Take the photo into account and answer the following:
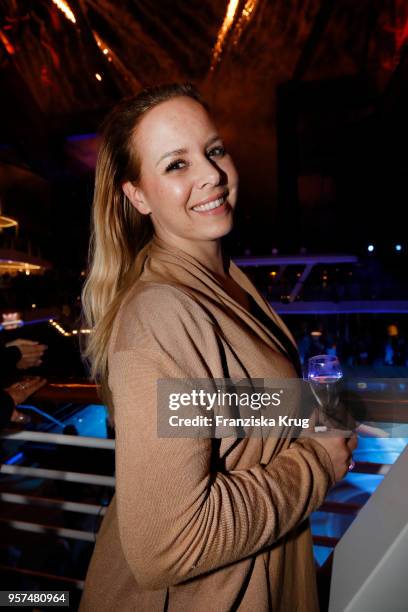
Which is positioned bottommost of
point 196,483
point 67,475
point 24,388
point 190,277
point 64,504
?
point 64,504

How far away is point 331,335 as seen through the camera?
31.1 feet

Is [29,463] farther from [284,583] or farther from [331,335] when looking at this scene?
[331,335]

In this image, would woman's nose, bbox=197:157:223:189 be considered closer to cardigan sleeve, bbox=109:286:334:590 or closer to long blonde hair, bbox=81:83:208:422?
long blonde hair, bbox=81:83:208:422

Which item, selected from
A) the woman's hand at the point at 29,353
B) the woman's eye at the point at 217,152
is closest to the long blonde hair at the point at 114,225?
the woman's eye at the point at 217,152

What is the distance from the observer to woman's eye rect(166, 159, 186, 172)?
827 millimetres

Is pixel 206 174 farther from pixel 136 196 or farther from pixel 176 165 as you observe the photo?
pixel 136 196

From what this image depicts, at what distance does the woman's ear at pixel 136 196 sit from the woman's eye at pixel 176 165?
120mm

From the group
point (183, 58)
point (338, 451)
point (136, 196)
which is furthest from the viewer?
point (183, 58)

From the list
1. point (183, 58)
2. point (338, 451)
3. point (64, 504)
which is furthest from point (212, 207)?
point (183, 58)

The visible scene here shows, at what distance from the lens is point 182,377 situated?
0.55 m

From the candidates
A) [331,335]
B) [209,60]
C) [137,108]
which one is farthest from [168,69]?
[331,335]

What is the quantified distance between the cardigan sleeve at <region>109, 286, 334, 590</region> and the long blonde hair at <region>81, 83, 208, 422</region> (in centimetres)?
27

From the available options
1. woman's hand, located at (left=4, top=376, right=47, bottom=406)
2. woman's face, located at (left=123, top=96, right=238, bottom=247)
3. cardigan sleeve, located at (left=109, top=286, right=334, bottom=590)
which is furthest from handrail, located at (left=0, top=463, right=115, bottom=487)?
woman's face, located at (left=123, top=96, right=238, bottom=247)

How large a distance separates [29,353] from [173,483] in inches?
68.1
